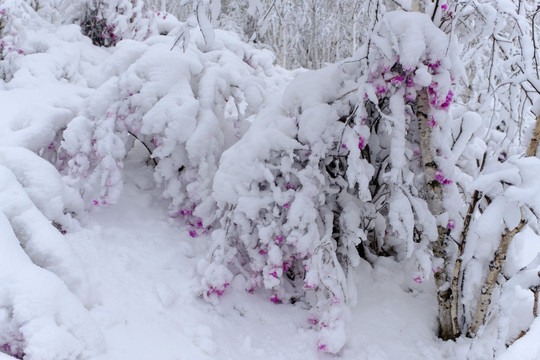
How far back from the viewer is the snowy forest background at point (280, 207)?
232 centimetres

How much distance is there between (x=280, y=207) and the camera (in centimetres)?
304

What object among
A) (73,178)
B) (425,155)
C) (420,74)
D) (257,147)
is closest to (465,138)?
(425,155)

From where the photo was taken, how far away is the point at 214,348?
2535mm

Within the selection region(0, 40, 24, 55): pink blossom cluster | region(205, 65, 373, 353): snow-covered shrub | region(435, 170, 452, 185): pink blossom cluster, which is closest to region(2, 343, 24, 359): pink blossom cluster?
region(205, 65, 373, 353): snow-covered shrub

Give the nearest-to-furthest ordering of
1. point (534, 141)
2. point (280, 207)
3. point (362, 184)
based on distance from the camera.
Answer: point (534, 141) → point (362, 184) → point (280, 207)

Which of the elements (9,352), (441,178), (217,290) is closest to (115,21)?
(217,290)

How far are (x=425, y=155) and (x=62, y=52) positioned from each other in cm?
534

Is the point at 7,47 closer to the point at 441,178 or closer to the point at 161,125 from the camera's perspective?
the point at 161,125

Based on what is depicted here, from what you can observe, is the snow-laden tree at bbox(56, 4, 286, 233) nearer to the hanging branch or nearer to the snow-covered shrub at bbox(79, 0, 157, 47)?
the hanging branch

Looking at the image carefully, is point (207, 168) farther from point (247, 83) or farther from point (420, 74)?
point (420, 74)

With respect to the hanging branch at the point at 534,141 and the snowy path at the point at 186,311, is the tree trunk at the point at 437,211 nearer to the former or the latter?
the snowy path at the point at 186,311

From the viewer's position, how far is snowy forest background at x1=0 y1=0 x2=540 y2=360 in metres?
2.32

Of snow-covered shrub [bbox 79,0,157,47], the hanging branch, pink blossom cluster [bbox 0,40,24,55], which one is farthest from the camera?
snow-covered shrub [bbox 79,0,157,47]

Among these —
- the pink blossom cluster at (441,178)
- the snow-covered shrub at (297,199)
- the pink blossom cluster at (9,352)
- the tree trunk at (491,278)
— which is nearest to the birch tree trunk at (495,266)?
the tree trunk at (491,278)
